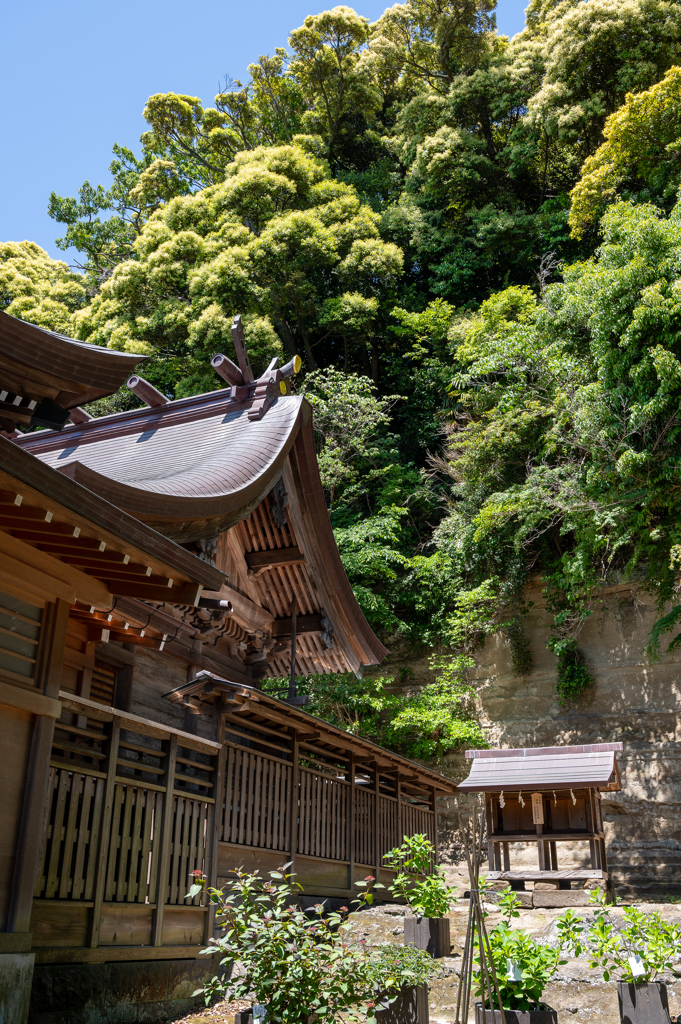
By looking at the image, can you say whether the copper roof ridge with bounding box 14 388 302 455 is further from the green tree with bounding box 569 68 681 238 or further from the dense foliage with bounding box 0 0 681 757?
the green tree with bounding box 569 68 681 238

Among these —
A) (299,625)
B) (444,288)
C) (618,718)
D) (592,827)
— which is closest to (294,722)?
(299,625)

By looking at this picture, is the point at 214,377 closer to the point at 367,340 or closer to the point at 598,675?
the point at 367,340

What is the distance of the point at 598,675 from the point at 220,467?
46.6 feet

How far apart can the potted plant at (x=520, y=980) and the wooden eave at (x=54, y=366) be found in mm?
4432

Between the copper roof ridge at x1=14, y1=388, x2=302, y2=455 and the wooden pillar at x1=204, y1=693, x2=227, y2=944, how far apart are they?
399 cm

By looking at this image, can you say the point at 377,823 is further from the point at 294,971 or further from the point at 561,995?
the point at 294,971

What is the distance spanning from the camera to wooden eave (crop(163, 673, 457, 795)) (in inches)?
268

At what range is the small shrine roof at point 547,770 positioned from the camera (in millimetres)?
11625

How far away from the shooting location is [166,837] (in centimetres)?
612

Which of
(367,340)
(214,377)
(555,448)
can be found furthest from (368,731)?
(367,340)

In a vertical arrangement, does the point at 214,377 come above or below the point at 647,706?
above

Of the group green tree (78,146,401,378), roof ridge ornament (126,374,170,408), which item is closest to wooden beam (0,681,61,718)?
roof ridge ornament (126,374,170,408)

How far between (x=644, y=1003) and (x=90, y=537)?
4.42 m

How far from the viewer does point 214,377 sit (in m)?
22.6
